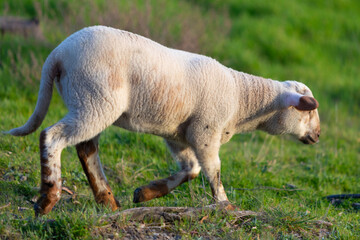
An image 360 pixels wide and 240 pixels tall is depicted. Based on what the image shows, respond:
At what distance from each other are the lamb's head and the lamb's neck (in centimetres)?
7

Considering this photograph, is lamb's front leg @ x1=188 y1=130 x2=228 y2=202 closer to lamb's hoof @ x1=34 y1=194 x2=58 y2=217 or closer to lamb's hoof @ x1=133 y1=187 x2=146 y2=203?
lamb's hoof @ x1=133 y1=187 x2=146 y2=203

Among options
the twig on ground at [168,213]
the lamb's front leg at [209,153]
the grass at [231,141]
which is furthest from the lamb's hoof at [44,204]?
the lamb's front leg at [209,153]

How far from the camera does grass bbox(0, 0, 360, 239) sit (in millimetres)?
3939

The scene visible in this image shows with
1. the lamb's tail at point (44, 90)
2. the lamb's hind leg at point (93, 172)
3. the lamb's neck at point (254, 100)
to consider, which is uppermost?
the lamb's tail at point (44, 90)

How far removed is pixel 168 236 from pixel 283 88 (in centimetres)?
242

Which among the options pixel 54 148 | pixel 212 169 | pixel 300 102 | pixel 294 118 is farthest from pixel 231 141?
pixel 54 148

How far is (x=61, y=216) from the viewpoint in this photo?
3596mm

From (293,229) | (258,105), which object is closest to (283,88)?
(258,105)

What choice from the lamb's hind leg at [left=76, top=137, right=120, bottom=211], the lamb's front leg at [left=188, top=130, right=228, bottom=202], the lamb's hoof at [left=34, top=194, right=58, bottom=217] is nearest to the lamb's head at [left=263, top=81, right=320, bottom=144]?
the lamb's front leg at [left=188, top=130, right=228, bottom=202]

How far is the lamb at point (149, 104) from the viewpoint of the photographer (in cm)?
404

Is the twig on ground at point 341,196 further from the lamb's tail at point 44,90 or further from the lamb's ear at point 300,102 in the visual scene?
the lamb's tail at point 44,90

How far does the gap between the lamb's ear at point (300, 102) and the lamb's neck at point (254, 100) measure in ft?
0.37

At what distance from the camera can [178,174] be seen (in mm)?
5152

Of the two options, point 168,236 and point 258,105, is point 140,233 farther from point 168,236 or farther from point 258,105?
point 258,105
